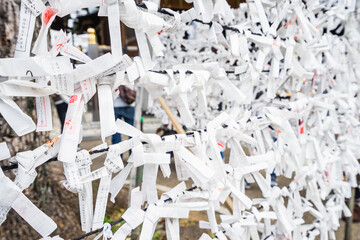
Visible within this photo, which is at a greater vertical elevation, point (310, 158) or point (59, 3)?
point (59, 3)

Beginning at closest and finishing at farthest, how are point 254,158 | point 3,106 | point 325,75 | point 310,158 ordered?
point 3,106 → point 254,158 → point 310,158 → point 325,75

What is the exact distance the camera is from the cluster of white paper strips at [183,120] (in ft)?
1.24

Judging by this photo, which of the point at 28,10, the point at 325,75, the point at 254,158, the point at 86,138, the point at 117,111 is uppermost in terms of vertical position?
the point at 28,10

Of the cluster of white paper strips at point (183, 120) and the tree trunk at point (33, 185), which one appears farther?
the tree trunk at point (33, 185)

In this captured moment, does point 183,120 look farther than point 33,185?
No

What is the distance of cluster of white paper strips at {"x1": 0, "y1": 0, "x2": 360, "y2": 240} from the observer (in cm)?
38

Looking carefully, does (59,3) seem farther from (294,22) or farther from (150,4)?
(294,22)

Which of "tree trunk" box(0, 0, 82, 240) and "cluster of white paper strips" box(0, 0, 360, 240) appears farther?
"tree trunk" box(0, 0, 82, 240)

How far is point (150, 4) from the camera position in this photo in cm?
47

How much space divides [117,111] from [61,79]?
74.1 inches

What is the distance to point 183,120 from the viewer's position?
555mm

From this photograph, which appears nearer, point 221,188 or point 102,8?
point 102,8

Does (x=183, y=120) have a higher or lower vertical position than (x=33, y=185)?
higher

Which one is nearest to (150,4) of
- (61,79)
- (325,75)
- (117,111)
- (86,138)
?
(61,79)
